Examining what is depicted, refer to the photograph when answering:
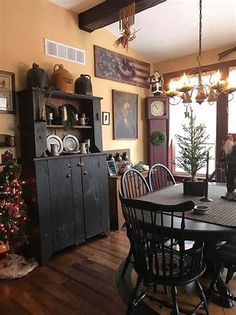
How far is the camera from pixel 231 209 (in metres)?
1.93

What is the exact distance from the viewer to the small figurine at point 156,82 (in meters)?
4.52

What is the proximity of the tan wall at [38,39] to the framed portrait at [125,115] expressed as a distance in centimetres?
15

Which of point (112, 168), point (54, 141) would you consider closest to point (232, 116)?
point (112, 168)

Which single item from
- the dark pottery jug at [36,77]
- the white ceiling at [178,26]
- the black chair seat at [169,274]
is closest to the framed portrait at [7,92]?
the dark pottery jug at [36,77]

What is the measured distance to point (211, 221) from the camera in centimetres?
168

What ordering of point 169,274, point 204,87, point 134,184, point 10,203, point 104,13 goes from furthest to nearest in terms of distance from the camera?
point 104,13 < point 134,184 < point 10,203 < point 204,87 < point 169,274

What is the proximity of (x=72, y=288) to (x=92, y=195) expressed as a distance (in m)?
1.20

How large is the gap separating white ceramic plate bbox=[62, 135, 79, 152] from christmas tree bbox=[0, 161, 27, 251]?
78cm

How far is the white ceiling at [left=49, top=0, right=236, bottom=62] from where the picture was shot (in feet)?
10.3

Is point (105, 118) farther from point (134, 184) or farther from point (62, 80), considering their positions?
point (134, 184)

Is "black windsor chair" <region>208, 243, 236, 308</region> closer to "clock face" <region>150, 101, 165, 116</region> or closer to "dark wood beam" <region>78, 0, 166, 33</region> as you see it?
"dark wood beam" <region>78, 0, 166, 33</region>

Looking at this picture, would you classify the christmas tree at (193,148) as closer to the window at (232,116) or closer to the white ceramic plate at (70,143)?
the white ceramic plate at (70,143)

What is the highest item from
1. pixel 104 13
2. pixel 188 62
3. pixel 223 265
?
pixel 104 13

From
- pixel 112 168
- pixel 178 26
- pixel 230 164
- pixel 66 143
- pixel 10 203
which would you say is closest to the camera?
pixel 230 164
